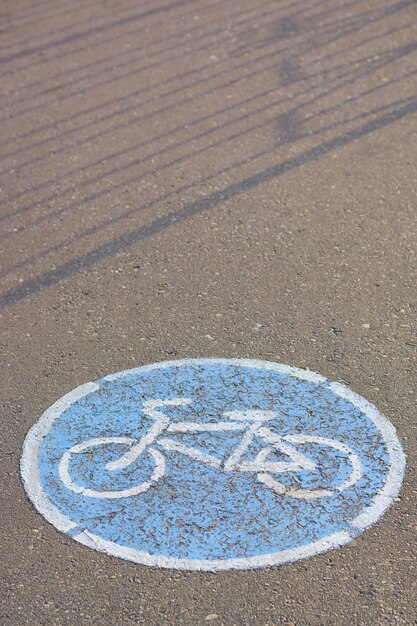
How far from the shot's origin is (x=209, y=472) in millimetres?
3979

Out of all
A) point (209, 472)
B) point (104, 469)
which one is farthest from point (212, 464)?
point (104, 469)

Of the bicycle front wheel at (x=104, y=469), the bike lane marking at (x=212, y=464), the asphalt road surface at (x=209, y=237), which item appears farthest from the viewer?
the bicycle front wheel at (x=104, y=469)

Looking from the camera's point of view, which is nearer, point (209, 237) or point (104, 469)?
point (104, 469)

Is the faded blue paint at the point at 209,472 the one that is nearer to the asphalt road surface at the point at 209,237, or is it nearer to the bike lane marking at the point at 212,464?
the bike lane marking at the point at 212,464

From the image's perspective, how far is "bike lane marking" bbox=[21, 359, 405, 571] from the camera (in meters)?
3.66

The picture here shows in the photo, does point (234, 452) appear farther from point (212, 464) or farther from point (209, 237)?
point (209, 237)

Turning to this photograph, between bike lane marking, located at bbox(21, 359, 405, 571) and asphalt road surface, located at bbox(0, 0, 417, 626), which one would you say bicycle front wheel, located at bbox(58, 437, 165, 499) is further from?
asphalt road surface, located at bbox(0, 0, 417, 626)

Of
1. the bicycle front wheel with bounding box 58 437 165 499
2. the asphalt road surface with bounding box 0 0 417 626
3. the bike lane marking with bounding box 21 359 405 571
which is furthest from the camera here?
the bicycle front wheel with bounding box 58 437 165 499

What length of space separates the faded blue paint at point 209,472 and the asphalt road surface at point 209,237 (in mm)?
132

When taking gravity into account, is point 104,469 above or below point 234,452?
above

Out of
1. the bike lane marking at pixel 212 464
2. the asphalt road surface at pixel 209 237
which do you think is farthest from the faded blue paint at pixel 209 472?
the asphalt road surface at pixel 209 237

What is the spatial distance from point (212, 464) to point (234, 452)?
0.13 meters

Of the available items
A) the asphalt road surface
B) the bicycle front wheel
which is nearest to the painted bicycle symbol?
the bicycle front wheel

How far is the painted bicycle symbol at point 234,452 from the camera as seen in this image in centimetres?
391
